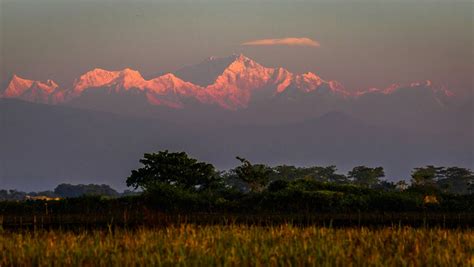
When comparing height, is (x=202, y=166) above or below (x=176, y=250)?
above

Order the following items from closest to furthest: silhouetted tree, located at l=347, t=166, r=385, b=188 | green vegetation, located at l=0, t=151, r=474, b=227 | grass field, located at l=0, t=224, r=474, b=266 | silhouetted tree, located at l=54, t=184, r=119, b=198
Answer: grass field, located at l=0, t=224, r=474, b=266 < green vegetation, located at l=0, t=151, r=474, b=227 < silhouetted tree, located at l=347, t=166, r=385, b=188 < silhouetted tree, located at l=54, t=184, r=119, b=198

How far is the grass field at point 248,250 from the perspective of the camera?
776 inches

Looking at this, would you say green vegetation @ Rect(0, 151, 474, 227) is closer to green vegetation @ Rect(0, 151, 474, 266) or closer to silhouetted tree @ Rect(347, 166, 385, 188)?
green vegetation @ Rect(0, 151, 474, 266)

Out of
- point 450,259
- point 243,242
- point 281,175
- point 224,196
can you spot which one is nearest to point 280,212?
point 224,196

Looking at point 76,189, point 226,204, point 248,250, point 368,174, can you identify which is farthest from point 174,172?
point 76,189

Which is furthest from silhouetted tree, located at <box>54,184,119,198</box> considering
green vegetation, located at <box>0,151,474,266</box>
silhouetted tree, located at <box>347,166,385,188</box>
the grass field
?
the grass field

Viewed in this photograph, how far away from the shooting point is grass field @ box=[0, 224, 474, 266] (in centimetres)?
Result: 1972

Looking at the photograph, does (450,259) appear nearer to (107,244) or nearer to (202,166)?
(107,244)

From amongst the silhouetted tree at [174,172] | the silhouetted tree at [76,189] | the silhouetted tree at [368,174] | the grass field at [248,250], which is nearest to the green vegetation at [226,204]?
the silhouetted tree at [174,172]

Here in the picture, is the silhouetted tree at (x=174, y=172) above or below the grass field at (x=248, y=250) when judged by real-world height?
above

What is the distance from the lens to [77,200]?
45500 millimetres

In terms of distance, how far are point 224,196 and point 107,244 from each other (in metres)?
26.2

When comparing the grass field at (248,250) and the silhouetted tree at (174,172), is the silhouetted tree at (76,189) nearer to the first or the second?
the silhouetted tree at (174,172)

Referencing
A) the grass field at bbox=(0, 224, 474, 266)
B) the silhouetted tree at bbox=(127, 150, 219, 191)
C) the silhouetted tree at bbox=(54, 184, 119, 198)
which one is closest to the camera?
the grass field at bbox=(0, 224, 474, 266)
